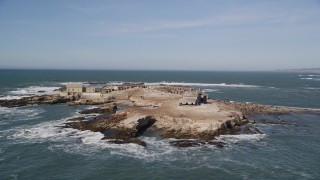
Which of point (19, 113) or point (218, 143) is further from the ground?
point (19, 113)

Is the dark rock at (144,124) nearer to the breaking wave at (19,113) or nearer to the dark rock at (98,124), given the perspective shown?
the dark rock at (98,124)

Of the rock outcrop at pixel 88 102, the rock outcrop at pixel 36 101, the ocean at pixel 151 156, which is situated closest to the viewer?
the ocean at pixel 151 156

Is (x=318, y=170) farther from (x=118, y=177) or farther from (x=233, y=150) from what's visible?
(x=118, y=177)

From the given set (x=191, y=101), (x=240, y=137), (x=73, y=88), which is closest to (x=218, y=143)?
(x=240, y=137)

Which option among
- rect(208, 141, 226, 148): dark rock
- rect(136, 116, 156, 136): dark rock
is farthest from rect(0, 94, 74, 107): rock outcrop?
rect(208, 141, 226, 148): dark rock

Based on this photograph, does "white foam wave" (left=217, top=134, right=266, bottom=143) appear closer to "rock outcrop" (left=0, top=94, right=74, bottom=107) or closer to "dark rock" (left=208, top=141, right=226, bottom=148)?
"dark rock" (left=208, top=141, right=226, bottom=148)

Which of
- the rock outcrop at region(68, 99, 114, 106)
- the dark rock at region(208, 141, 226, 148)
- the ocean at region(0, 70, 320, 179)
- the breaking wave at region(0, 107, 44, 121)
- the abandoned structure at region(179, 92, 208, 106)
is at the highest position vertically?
the abandoned structure at region(179, 92, 208, 106)

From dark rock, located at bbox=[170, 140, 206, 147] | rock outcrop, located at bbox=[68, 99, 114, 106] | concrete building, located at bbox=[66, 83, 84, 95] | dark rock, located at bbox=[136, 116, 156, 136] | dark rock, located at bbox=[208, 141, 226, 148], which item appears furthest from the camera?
concrete building, located at bbox=[66, 83, 84, 95]

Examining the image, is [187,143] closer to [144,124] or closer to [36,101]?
[144,124]

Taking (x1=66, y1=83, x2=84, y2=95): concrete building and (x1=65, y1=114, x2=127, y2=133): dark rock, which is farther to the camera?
(x1=66, y1=83, x2=84, y2=95): concrete building

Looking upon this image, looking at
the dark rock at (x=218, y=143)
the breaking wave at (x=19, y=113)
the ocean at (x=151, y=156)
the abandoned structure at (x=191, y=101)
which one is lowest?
the ocean at (x=151, y=156)

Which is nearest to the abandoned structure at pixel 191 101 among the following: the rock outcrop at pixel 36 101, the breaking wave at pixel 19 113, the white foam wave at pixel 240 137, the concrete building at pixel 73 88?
the white foam wave at pixel 240 137

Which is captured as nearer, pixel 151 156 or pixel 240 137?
pixel 151 156

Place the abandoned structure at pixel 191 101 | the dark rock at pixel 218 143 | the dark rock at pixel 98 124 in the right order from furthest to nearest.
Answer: the abandoned structure at pixel 191 101 → the dark rock at pixel 98 124 → the dark rock at pixel 218 143
